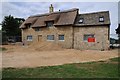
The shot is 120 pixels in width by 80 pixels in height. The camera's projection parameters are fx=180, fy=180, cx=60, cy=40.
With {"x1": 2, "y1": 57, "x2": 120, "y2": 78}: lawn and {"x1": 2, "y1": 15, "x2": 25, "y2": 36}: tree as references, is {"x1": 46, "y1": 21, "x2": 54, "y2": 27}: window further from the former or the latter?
{"x1": 2, "y1": 57, "x2": 120, "y2": 78}: lawn

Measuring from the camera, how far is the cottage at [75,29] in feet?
84.1

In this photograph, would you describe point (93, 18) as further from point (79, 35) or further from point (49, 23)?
point (49, 23)

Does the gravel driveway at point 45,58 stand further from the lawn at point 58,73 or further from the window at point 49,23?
the window at point 49,23

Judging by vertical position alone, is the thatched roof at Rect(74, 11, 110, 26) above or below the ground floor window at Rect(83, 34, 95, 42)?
above

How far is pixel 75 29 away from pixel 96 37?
373 cm

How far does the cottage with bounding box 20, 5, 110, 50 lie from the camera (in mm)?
25623

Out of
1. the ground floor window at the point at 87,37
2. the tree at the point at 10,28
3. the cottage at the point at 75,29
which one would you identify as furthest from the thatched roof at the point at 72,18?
the tree at the point at 10,28

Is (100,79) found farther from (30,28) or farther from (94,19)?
(30,28)

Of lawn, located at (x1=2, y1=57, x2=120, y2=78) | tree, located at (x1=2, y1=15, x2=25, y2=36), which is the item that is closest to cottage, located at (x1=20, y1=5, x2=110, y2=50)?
lawn, located at (x1=2, y1=57, x2=120, y2=78)

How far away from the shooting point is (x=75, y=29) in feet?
91.7

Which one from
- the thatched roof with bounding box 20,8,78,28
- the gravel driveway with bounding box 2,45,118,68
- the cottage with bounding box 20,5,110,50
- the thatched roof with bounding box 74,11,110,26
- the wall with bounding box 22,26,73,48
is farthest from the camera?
the thatched roof with bounding box 20,8,78,28

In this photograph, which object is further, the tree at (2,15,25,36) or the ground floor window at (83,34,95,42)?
the tree at (2,15,25,36)

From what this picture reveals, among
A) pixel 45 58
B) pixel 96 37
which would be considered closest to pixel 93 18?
pixel 96 37

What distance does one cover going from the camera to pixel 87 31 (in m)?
26.7
